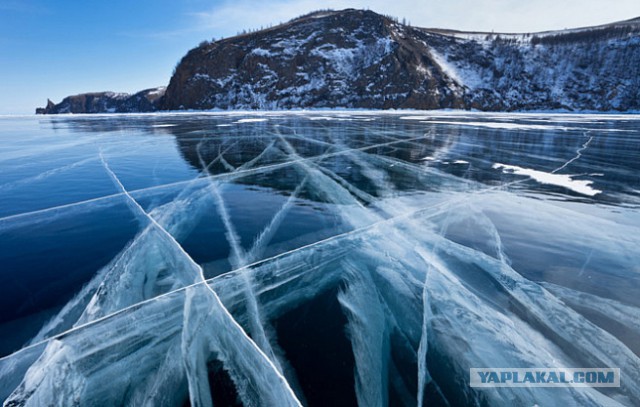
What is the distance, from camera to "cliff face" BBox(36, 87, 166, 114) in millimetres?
102312

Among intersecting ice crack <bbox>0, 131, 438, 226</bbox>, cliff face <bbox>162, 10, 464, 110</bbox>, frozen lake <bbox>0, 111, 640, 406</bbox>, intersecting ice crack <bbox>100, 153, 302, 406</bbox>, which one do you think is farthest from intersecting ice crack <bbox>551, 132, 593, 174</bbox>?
cliff face <bbox>162, 10, 464, 110</bbox>

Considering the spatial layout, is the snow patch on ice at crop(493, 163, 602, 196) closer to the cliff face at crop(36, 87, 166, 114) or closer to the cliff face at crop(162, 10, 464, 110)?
the cliff face at crop(162, 10, 464, 110)

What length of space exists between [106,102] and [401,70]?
379 ft

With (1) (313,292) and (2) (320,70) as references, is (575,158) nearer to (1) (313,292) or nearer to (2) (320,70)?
(1) (313,292)

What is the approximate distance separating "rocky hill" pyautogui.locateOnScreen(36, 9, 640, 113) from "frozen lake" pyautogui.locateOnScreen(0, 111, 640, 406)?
50.5 m

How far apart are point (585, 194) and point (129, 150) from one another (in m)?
11.5

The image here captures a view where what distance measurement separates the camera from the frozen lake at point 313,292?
1.72 meters

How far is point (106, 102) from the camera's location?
115 metres

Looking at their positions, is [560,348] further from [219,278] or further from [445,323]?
[219,278]

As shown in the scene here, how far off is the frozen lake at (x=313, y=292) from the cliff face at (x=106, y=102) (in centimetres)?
10919

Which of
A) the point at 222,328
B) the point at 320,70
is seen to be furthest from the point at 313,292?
the point at 320,70

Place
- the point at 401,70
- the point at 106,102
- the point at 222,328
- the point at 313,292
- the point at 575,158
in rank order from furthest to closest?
the point at 106,102 → the point at 401,70 → the point at 575,158 → the point at 313,292 → the point at 222,328

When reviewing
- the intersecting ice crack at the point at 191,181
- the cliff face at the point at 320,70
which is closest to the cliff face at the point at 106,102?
the cliff face at the point at 320,70

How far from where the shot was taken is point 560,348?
6.37 feet
